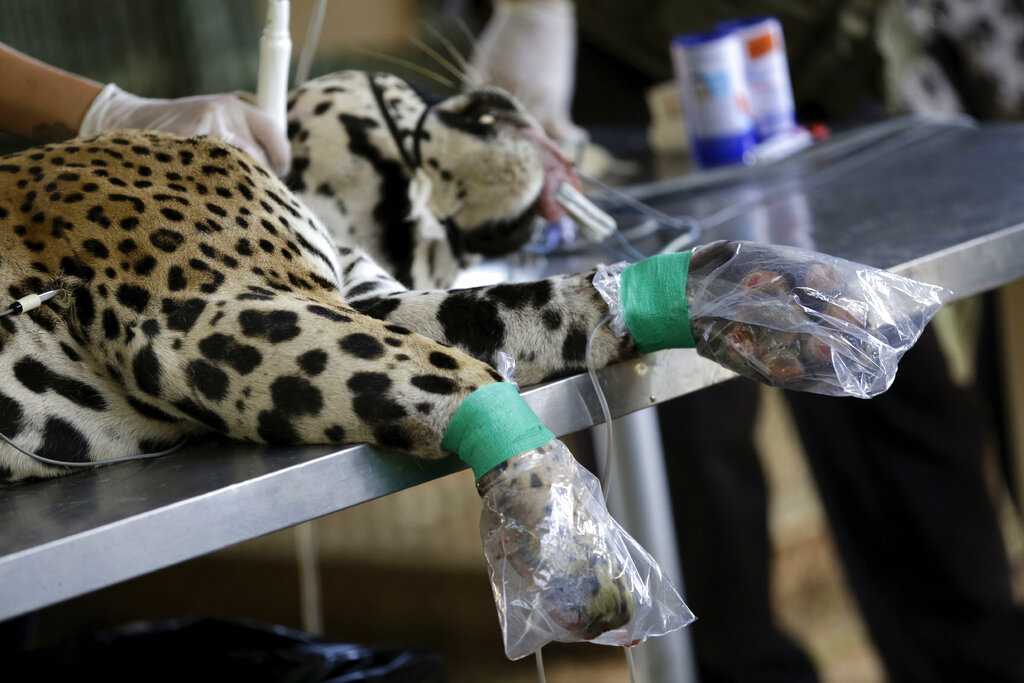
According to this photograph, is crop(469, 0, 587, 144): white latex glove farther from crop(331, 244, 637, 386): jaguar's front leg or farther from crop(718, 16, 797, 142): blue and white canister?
crop(331, 244, 637, 386): jaguar's front leg

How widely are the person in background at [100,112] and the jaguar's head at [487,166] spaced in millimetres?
152

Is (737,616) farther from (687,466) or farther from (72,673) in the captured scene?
(72,673)

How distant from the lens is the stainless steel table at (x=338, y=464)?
492mm

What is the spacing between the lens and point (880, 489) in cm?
184

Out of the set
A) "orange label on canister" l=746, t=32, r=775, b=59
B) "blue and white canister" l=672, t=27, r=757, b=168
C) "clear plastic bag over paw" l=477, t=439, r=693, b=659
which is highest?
"orange label on canister" l=746, t=32, r=775, b=59

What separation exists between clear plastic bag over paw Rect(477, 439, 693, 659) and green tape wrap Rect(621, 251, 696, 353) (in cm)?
13

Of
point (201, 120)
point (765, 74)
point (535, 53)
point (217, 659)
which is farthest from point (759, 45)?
point (217, 659)

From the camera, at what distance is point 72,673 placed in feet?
3.26

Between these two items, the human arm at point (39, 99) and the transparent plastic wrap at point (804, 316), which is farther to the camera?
the human arm at point (39, 99)

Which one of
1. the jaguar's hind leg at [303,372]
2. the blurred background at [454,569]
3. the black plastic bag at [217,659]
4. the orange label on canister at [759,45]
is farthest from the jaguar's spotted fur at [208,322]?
the blurred background at [454,569]

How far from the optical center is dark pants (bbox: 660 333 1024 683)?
166cm

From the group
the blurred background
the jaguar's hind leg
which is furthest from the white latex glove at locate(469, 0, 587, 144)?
the jaguar's hind leg

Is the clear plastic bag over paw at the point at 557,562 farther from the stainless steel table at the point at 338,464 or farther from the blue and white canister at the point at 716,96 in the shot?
the blue and white canister at the point at 716,96

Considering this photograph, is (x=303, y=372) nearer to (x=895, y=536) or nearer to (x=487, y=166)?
(x=487, y=166)
